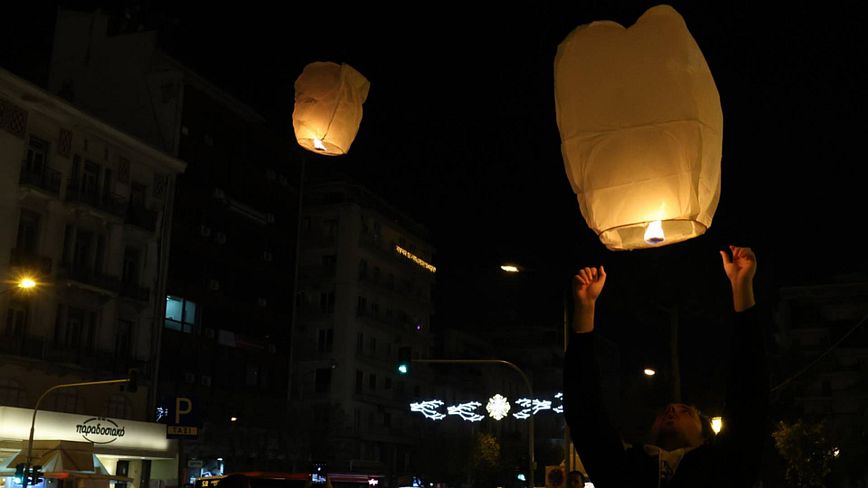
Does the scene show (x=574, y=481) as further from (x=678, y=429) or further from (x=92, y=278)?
(x=92, y=278)

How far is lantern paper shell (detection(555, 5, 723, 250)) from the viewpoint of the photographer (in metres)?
3.88

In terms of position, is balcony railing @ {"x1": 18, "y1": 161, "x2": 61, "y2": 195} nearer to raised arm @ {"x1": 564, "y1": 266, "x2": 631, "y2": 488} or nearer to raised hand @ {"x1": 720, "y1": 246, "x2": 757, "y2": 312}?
raised arm @ {"x1": 564, "y1": 266, "x2": 631, "y2": 488}

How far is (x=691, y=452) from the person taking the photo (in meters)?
2.84

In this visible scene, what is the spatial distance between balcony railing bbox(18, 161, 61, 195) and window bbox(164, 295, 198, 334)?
8.27 metres

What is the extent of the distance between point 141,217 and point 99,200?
2832 millimetres

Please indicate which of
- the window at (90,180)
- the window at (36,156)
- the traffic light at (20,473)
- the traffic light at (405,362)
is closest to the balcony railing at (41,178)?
the window at (36,156)

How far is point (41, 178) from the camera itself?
36188 mm

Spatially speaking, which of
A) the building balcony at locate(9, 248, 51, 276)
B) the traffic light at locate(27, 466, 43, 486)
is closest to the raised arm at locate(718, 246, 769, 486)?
the traffic light at locate(27, 466, 43, 486)

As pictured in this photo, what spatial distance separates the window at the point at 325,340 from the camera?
58.8m

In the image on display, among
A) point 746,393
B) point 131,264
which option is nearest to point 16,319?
point 131,264

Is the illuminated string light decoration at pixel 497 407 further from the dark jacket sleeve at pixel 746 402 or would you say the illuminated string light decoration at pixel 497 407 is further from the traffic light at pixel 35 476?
the dark jacket sleeve at pixel 746 402

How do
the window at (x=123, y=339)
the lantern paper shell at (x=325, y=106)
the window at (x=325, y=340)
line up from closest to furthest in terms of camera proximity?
1. the lantern paper shell at (x=325, y=106)
2. the window at (x=123, y=339)
3. the window at (x=325, y=340)

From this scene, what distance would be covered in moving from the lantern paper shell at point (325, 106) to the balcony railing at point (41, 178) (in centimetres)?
3055

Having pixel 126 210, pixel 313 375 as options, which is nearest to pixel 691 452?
pixel 126 210
